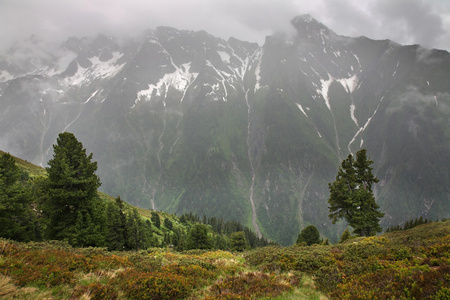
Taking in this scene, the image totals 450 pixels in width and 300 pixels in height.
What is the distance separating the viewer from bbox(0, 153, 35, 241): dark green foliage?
26594 mm

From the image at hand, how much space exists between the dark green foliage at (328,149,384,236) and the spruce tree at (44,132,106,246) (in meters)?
34.2

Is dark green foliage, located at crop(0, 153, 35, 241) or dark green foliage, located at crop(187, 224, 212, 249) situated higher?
dark green foliage, located at crop(0, 153, 35, 241)

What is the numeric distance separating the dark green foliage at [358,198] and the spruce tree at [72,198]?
34.2 m

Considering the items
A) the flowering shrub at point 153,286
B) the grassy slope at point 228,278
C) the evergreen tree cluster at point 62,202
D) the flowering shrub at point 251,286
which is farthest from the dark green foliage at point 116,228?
the flowering shrub at point 251,286

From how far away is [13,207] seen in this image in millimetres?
27062

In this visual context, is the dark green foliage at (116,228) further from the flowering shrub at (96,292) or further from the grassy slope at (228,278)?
the flowering shrub at (96,292)

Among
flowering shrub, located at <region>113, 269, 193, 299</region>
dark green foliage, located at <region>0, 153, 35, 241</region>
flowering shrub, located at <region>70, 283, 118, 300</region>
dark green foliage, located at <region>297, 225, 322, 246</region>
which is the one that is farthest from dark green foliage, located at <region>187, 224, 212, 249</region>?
flowering shrub, located at <region>70, 283, 118, 300</region>

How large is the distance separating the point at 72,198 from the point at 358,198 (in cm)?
3939

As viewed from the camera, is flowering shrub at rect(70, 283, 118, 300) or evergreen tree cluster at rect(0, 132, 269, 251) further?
evergreen tree cluster at rect(0, 132, 269, 251)

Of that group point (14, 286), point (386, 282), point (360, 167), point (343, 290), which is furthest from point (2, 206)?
point (360, 167)

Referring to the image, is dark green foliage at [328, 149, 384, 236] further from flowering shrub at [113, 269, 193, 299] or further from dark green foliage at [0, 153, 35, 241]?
dark green foliage at [0, 153, 35, 241]

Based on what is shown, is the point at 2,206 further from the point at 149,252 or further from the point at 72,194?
the point at 149,252

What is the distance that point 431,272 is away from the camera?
349 inches

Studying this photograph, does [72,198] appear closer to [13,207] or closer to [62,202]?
[62,202]
